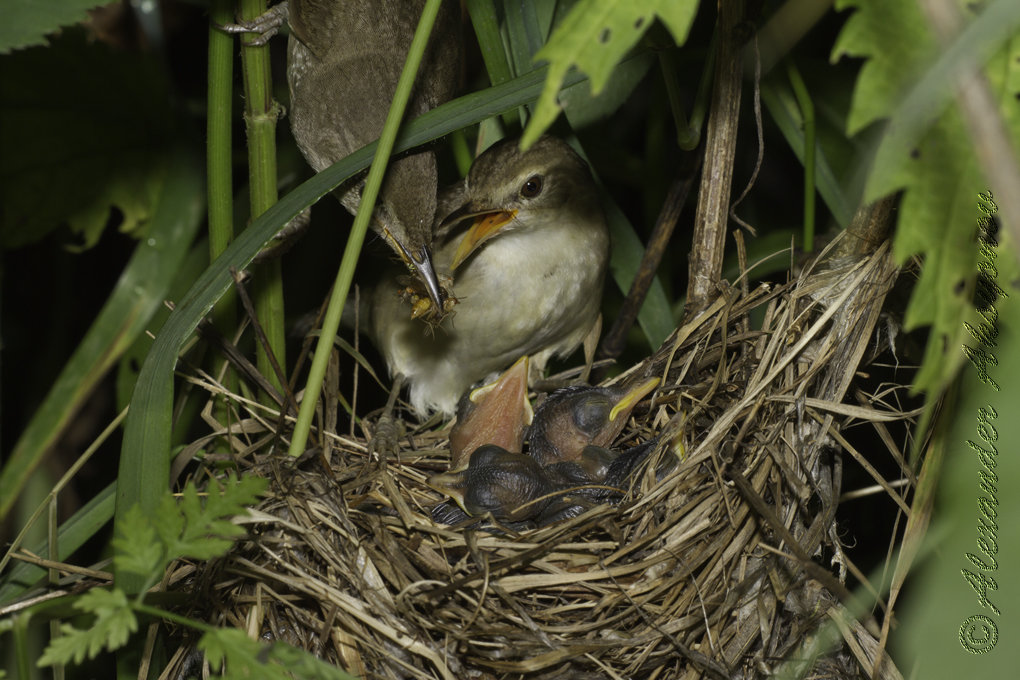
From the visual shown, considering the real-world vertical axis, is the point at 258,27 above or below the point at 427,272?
above

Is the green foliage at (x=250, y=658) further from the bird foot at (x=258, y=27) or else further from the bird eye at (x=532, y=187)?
the bird eye at (x=532, y=187)

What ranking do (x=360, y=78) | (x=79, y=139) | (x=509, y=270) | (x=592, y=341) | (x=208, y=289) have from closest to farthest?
1. (x=208, y=289)
2. (x=360, y=78)
3. (x=79, y=139)
4. (x=509, y=270)
5. (x=592, y=341)

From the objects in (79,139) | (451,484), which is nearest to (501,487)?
(451,484)

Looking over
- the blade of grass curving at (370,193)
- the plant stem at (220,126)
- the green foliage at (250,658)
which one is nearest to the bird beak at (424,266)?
the plant stem at (220,126)

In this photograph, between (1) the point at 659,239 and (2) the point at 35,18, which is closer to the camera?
(2) the point at 35,18

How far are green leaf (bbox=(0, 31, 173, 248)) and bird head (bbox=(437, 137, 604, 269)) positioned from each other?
78 centimetres

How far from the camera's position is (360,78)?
2049 millimetres

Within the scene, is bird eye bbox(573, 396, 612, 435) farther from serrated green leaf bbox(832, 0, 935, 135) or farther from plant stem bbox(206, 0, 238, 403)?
serrated green leaf bbox(832, 0, 935, 135)

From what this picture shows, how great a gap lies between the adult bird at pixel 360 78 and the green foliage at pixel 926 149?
128cm

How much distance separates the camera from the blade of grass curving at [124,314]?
6.22 ft

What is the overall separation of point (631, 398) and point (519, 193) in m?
0.56

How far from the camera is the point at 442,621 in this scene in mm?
1383

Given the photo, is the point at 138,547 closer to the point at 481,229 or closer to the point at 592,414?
the point at 592,414

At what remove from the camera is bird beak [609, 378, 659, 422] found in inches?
73.3
